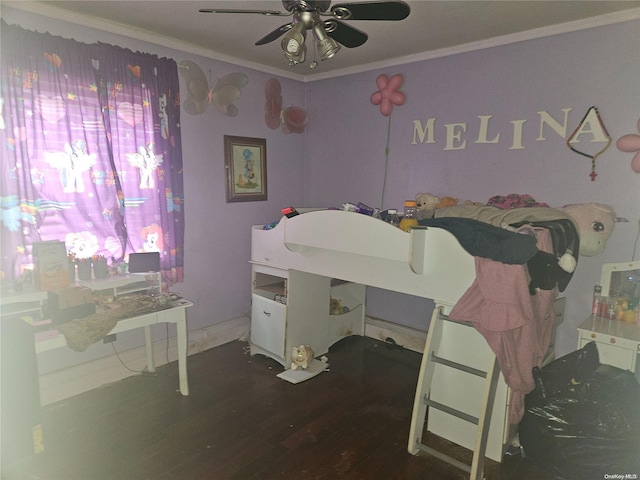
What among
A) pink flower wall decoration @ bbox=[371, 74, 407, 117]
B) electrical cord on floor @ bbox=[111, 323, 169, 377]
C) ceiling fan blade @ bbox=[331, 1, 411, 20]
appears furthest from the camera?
pink flower wall decoration @ bbox=[371, 74, 407, 117]

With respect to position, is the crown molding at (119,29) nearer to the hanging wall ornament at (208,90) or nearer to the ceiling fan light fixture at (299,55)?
the hanging wall ornament at (208,90)

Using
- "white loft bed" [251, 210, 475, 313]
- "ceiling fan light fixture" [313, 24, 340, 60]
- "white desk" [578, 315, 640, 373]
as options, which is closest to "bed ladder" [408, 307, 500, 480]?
"white loft bed" [251, 210, 475, 313]

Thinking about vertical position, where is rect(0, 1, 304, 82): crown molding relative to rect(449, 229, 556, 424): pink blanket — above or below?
above

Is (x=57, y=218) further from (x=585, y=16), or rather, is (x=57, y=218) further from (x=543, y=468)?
(x=585, y=16)

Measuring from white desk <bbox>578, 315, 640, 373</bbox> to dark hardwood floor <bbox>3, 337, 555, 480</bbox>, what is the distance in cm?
72

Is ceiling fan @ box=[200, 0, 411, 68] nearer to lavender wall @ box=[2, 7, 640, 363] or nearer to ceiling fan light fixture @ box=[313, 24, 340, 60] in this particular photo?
ceiling fan light fixture @ box=[313, 24, 340, 60]

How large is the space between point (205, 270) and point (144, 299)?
2.85 feet

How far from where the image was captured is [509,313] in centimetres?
200

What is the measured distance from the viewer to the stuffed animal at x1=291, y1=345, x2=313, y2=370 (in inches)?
126

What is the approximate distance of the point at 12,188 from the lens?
2492 millimetres

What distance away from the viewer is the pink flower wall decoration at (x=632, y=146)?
255 centimetres

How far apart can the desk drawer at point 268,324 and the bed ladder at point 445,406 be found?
122 cm

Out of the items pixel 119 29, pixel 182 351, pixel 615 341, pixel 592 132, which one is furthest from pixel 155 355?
pixel 592 132

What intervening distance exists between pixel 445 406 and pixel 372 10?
6.44 ft
